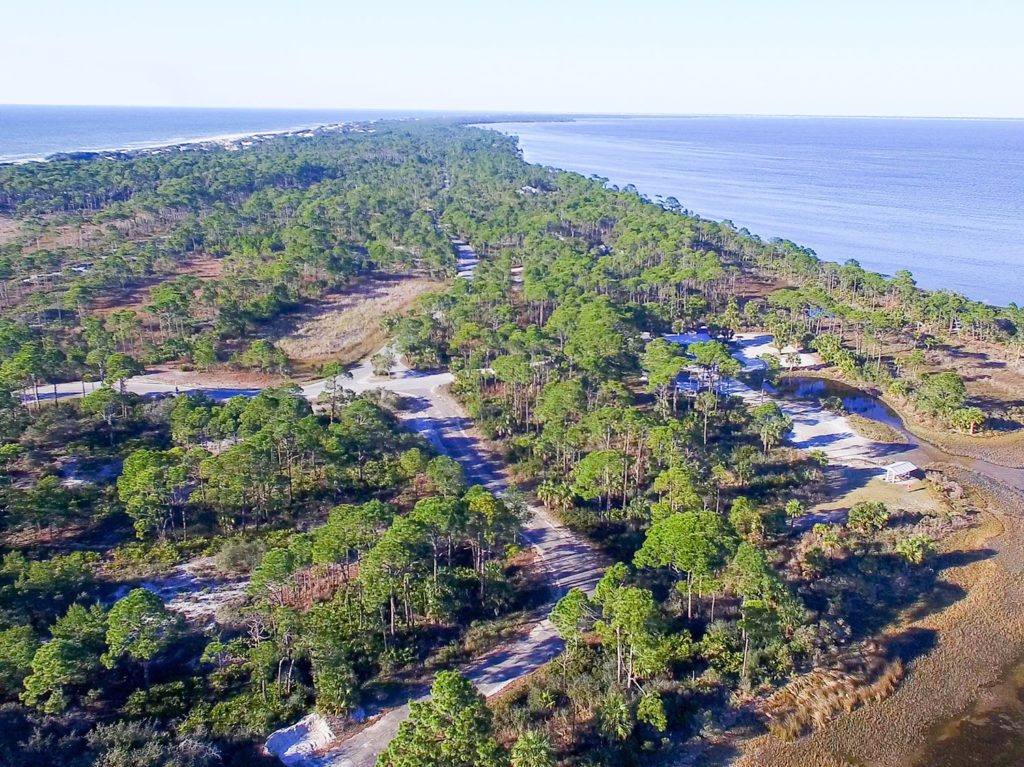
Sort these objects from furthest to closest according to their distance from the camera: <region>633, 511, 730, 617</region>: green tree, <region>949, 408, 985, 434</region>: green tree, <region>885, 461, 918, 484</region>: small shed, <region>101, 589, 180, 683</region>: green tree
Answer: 1. <region>949, 408, 985, 434</region>: green tree
2. <region>885, 461, 918, 484</region>: small shed
3. <region>633, 511, 730, 617</region>: green tree
4. <region>101, 589, 180, 683</region>: green tree

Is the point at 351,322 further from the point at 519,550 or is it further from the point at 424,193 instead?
the point at 424,193

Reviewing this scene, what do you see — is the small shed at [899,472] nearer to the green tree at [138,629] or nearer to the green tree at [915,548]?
the green tree at [915,548]

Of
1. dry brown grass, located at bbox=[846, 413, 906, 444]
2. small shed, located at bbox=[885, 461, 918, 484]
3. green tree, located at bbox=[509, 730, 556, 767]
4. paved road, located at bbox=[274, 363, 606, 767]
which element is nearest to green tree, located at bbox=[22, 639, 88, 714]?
paved road, located at bbox=[274, 363, 606, 767]

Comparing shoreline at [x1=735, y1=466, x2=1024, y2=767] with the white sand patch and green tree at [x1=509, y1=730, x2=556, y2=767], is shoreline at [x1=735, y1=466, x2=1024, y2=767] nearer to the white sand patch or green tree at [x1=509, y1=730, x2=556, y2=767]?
green tree at [x1=509, y1=730, x2=556, y2=767]

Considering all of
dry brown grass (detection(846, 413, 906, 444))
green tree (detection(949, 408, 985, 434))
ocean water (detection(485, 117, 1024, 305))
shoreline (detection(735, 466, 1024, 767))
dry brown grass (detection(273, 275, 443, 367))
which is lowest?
shoreline (detection(735, 466, 1024, 767))

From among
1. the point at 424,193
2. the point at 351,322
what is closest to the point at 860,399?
the point at 351,322

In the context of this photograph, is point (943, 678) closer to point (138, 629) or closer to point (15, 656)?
point (138, 629)

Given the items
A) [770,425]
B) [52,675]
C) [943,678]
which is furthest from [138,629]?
[770,425]
